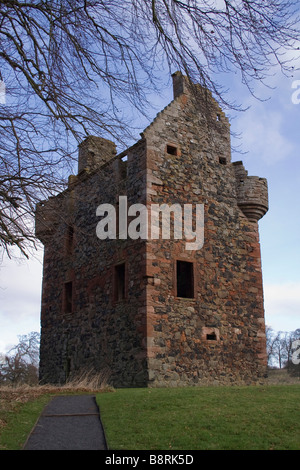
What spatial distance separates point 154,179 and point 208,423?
8157 mm

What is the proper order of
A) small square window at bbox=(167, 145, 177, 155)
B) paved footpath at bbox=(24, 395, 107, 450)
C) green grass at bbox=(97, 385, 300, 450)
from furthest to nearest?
small square window at bbox=(167, 145, 177, 155) → paved footpath at bbox=(24, 395, 107, 450) → green grass at bbox=(97, 385, 300, 450)

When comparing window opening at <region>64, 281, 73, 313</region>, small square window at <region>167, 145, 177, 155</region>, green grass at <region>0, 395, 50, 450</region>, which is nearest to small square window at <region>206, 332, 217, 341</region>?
green grass at <region>0, 395, 50, 450</region>

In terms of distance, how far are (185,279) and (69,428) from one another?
7.97m

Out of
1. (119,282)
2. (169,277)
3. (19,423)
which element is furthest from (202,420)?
(119,282)

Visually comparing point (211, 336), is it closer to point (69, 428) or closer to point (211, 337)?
point (211, 337)

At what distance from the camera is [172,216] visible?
1420 cm

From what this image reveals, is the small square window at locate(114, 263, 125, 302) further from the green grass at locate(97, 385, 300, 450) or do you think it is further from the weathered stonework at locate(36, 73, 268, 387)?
the green grass at locate(97, 385, 300, 450)

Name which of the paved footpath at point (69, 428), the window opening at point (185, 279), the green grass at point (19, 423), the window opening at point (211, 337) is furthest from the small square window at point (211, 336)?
the green grass at point (19, 423)

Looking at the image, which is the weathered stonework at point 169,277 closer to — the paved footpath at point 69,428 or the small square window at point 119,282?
the small square window at point 119,282

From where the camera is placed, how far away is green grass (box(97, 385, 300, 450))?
644cm

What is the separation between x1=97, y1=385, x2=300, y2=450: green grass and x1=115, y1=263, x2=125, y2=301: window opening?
446 cm

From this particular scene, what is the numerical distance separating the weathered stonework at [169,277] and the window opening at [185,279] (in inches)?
3.5

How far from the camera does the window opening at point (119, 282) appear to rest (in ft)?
48.7
